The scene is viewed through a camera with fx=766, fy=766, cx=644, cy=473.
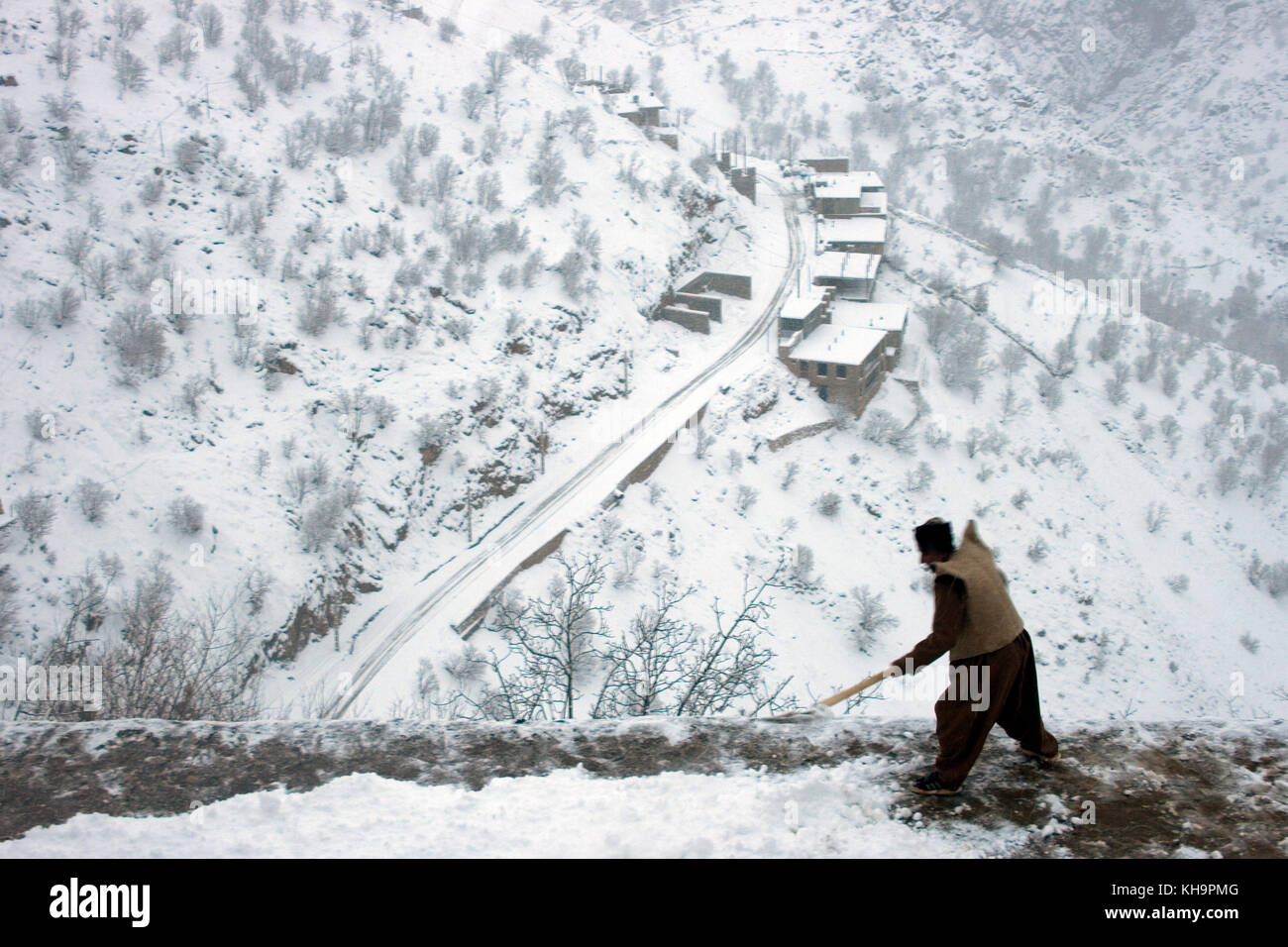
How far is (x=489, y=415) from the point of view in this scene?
74.1 ft

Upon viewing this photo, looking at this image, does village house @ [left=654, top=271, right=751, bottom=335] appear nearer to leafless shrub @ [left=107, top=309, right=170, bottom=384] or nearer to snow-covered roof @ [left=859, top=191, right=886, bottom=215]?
snow-covered roof @ [left=859, top=191, right=886, bottom=215]

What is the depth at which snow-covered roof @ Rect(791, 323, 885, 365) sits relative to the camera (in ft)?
94.1

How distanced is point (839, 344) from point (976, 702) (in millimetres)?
26825

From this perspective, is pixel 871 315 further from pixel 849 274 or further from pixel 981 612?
pixel 981 612

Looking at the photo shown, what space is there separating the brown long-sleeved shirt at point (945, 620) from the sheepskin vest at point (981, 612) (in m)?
0.03

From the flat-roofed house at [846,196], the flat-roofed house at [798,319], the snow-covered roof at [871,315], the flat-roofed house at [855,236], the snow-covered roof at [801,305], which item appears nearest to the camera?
the flat-roofed house at [798,319]

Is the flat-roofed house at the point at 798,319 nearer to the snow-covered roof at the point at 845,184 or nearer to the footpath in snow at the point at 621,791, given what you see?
the snow-covered roof at the point at 845,184

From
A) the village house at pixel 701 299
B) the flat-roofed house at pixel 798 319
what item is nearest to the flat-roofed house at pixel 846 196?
the village house at pixel 701 299

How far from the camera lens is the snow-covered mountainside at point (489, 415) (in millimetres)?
15867
